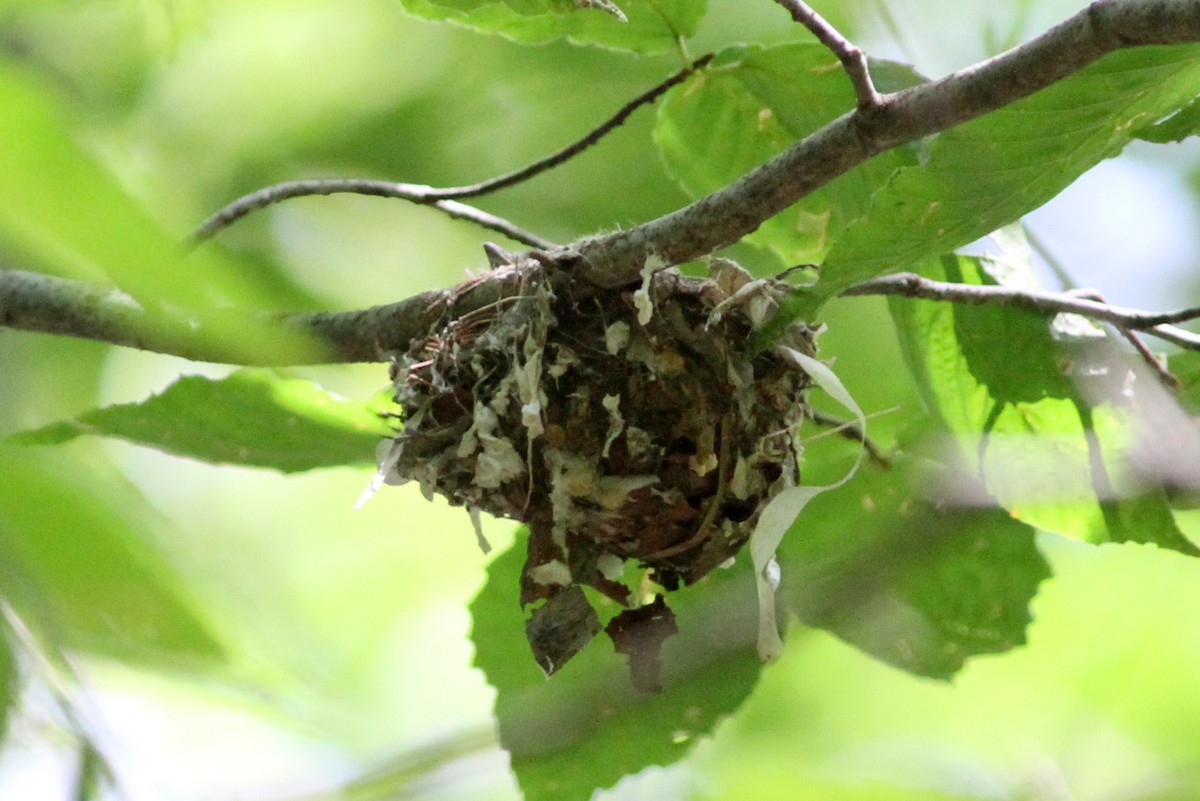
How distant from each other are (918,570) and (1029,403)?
368mm

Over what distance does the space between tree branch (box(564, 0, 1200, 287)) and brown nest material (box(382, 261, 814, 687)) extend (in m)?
0.08

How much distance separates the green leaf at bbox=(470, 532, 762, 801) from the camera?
2082 mm

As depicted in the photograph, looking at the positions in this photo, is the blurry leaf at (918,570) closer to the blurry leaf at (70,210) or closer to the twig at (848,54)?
the twig at (848,54)

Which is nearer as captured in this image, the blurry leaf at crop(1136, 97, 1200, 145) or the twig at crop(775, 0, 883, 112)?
the twig at crop(775, 0, 883, 112)

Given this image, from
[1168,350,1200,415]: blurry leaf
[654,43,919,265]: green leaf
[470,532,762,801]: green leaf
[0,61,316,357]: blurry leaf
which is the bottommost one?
[470,532,762,801]: green leaf

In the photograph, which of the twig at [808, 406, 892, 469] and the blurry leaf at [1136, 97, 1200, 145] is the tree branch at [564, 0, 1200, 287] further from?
the twig at [808, 406, 892, 469]

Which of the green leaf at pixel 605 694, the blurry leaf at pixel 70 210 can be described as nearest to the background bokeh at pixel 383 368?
the green leaf at pixel 605 694

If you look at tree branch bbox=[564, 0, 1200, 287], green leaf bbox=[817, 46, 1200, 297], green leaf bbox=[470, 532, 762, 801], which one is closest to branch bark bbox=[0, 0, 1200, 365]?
tree branch bbox=[564, 0, 1200, 287]

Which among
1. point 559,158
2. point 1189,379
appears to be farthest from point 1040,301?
point 559,158

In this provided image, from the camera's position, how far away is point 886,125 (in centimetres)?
130

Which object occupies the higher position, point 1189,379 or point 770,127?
point 770,127

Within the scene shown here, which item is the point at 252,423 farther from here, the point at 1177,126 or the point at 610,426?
the point at 1177,126

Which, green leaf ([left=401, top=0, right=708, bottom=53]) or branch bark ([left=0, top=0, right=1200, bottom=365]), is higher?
green leaf ([left=401, top=0, right=708, bottom=53])

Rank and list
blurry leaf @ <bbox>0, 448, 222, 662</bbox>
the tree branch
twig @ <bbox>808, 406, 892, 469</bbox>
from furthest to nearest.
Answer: twig @ <bbox>808, 406, 892, 469</bbox>
the tree branch
blurry leaf @ <bbox>0, 448, 222, 662</bbox>
